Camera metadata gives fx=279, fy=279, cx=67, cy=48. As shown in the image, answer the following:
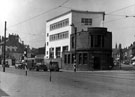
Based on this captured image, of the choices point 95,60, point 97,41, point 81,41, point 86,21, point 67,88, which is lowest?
point 67,88

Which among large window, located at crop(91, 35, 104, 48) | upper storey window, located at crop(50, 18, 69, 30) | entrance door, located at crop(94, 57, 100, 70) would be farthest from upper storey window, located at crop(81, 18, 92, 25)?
entrance door, located at crop(94, 57, 100, 70)

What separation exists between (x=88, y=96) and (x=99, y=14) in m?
61.5

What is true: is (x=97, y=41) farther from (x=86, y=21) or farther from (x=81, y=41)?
(x=86, y=21)

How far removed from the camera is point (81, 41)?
62.3m

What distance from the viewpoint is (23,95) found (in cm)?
1369

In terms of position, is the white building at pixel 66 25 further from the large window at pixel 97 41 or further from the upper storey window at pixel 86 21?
the large window at pixel 97 41

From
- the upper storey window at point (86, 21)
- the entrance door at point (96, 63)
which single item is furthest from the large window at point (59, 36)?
the entrance door at point (96, 63)

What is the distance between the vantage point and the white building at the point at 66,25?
7327 cm

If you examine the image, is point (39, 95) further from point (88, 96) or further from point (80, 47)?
point (80, 47)

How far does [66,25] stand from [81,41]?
15.0 meters

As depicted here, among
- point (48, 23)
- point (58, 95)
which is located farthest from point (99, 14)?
point (58, 95)

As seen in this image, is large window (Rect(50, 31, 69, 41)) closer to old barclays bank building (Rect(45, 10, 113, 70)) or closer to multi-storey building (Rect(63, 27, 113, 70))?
old barclays bank building (Rect(45, 10, 113, 70))

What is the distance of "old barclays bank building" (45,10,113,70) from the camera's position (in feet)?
195

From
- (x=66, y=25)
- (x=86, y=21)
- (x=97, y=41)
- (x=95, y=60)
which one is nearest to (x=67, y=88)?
(x=95, y=60)
